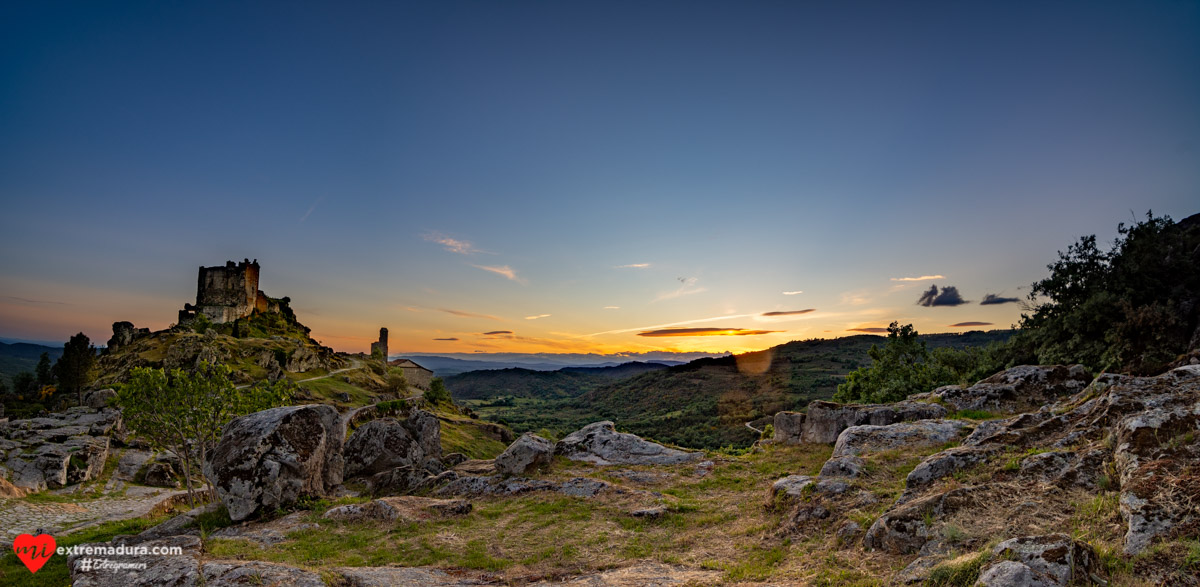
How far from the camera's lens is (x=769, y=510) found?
45.9ft

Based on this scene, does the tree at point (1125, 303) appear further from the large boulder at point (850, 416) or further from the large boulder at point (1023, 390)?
the large boulder at point (850, 416)

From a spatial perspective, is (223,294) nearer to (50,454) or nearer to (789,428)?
(50,454)

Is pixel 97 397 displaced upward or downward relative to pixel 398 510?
downward

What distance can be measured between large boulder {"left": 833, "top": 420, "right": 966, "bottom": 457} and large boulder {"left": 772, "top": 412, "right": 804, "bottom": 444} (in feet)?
22.3

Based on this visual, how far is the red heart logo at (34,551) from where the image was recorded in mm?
12767

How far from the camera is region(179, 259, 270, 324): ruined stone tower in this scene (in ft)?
420

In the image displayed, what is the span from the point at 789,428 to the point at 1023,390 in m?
10.6

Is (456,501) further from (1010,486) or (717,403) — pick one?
(717,403)

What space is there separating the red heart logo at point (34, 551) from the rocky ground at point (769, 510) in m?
2.28

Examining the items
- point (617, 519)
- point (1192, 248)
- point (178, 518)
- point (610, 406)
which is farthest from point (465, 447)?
point (610, 406)

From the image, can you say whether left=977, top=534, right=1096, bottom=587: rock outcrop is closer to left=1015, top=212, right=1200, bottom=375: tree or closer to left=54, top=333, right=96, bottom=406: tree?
left=1015, top=212, right=1200, bottom=375: tree

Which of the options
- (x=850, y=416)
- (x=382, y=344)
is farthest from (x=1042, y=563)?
(x=382, y=344)

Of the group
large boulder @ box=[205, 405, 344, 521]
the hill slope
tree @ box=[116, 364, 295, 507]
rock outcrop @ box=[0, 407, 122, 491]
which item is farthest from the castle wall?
large boulder @ box=[205, 405, 344, 521]

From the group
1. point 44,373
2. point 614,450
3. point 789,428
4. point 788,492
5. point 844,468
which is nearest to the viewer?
Answer: point 788,492
